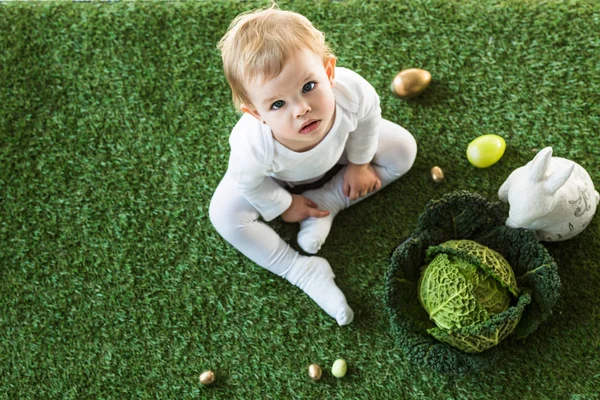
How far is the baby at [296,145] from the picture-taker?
0.90m

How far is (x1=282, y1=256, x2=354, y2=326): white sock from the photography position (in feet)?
4.32

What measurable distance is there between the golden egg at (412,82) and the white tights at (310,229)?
14 cm

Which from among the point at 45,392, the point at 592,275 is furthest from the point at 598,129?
the point at 45,392

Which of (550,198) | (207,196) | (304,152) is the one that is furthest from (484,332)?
(207,196)

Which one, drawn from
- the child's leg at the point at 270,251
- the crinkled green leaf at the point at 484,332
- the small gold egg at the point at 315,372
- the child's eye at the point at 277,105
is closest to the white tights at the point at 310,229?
the child's leg at the point at 270,251

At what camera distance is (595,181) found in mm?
1342

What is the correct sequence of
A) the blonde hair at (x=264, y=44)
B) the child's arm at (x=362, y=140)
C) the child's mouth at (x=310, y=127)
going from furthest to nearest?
the child's arm at (x=362, y=140)
the child's mouth at (x=310, y=127)
the blonde hair at (x=264, y=44)

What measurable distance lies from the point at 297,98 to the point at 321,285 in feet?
1.83

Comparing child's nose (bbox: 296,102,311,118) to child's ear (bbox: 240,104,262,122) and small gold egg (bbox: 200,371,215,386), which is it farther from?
small gold egg (bbox: 200,371,215,386)

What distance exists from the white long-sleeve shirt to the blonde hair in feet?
0.52

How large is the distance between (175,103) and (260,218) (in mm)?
399

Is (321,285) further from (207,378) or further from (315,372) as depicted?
(207,378)

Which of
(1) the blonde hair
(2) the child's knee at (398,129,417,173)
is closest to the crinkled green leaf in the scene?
(2) the child's knee at (398,129,417,173)

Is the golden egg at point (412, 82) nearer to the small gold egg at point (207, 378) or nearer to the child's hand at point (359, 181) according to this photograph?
the child's hand at point (359, 181)
